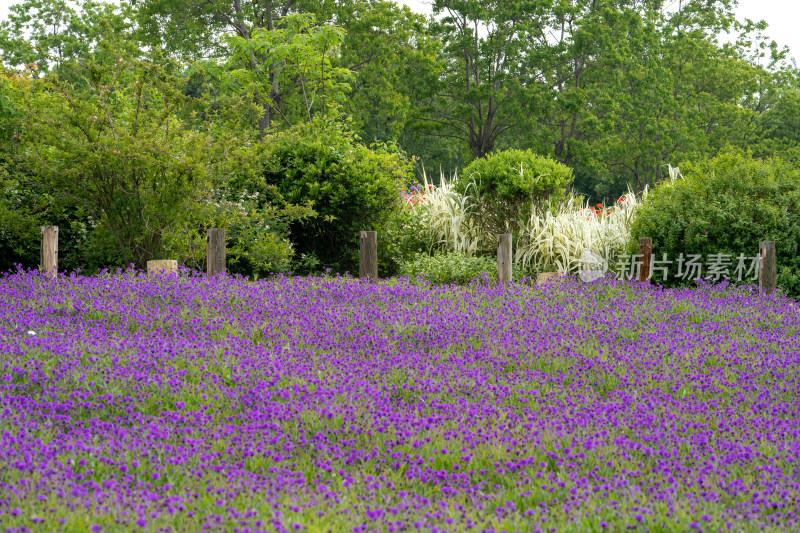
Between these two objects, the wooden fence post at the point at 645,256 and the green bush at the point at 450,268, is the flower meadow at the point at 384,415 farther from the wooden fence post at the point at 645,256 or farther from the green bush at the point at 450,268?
the green bush at the point at 450,268

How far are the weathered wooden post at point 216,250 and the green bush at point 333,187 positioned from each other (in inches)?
79.1

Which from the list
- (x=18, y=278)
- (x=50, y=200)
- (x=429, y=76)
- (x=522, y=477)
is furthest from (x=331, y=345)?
(x=429, y=76)

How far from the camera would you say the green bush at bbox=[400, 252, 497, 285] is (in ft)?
34.7

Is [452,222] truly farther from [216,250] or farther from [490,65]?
[490,65]

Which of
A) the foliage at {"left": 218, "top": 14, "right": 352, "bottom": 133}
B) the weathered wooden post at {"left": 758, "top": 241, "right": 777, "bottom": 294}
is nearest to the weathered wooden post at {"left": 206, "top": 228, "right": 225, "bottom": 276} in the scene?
the foliage at {"left": 218, "top": 14, "right": 352, "bottom": 133}

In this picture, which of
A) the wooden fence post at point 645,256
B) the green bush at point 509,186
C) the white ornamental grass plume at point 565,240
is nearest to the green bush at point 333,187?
the green bush at point 509,186

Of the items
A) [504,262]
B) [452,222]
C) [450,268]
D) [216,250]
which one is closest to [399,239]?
[452,222]

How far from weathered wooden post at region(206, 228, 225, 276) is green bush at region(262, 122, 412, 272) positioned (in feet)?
6.59

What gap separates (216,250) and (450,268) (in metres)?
3.30

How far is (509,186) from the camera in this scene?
12.0m

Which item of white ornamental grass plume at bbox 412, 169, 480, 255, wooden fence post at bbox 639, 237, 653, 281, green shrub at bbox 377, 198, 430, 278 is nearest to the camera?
wooden fence post at bbox 639, 237, 653, 281

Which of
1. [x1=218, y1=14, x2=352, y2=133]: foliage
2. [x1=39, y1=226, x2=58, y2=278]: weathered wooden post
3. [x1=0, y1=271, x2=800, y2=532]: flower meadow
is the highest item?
[x1=218, y1=14, x2=352, y2=133]: foliage

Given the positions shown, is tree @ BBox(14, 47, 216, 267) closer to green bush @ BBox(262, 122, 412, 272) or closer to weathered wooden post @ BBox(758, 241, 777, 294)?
green bush @ BBox(262, 122, 412, 272)

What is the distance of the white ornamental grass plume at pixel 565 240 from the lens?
11.5 meters
